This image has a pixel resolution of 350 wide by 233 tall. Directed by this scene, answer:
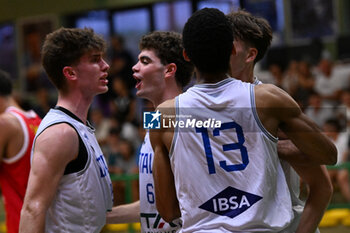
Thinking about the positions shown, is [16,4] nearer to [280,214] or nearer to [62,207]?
[62,207]

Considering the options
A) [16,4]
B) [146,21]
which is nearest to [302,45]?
[146,21]

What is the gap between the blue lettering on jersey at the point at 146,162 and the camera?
344 centimetres

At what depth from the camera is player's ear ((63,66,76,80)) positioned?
11.2 feet

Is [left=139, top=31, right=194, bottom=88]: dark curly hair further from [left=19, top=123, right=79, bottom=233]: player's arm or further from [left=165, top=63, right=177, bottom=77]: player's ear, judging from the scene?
[left=19, top=123, right=79, bottom=233]: player's arm

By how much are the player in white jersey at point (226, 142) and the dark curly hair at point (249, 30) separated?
45 cm

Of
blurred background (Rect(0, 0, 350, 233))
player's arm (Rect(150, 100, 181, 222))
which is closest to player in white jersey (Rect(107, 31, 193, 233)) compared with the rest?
player's arm (Rect(150, 100, 181, 222))

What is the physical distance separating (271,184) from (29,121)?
8.37ft

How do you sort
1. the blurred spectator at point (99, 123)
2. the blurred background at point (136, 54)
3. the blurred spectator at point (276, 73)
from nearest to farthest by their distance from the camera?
1. the blurred background at point (136, 54)
2. the blurred spectator at point (276, 73)
3. the blurred spectator at point (99, 123)

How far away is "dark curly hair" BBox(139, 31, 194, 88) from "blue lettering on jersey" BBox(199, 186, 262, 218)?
4.21ft

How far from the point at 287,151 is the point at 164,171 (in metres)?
0.59

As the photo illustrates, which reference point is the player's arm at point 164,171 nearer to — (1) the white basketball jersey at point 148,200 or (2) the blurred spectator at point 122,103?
(1) the white basketball jersey at point 148,200

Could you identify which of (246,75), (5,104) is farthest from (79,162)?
(5,104)

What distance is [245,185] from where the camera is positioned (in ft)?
8.32

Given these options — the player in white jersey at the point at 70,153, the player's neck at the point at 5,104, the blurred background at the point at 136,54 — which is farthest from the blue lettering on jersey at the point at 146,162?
the blurred background at the point at 136,54
